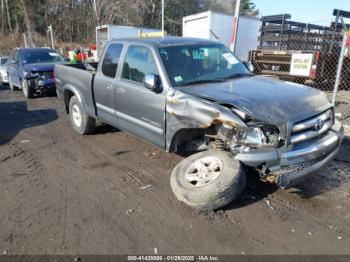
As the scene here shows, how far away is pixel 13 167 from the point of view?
4910 millimetres

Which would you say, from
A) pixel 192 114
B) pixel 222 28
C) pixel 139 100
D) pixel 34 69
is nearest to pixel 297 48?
pixel 222 28

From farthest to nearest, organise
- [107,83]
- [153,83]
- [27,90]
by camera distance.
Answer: [27,90] → [107,83] → [153,83]

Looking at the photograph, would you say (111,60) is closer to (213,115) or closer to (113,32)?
(213,115)

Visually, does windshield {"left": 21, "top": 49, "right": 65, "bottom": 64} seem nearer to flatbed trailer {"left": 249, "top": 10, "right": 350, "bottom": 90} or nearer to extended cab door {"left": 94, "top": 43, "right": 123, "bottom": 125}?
extended cab door {"left": 94, "top": 43, "right": 123, "bottom": 125}

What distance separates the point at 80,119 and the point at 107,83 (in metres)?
1.58

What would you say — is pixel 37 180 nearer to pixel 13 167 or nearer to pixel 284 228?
pixel 13 167

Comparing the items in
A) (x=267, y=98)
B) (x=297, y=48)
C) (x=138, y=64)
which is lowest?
(x=297, y=48)

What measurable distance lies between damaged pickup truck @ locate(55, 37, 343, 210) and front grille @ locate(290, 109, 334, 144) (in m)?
0.01

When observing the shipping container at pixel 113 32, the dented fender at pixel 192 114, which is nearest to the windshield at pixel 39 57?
the shipping container at pixel 113 32

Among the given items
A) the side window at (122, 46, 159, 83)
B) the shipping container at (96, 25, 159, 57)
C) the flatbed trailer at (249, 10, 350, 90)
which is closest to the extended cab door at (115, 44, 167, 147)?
the side window at (122, 46, 159, 83)

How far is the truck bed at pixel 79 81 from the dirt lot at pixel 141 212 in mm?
1037

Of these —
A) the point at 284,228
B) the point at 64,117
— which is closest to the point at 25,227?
the point at 284,228

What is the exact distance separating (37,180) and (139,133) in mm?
1591

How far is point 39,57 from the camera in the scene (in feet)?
37.8
